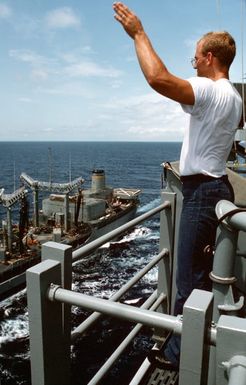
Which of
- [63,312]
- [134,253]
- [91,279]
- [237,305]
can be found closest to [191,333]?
[63,312]

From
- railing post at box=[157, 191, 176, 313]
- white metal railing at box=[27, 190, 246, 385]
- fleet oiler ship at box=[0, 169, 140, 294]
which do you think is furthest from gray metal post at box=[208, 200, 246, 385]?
fleet oiler ship at box=[0, 169, 140, 294]

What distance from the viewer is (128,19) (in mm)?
2551

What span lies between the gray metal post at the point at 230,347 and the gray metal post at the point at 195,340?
0.09 meters

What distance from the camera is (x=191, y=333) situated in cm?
141

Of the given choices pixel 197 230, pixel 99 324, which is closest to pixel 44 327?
pixel 197 230

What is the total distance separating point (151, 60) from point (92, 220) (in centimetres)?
4089

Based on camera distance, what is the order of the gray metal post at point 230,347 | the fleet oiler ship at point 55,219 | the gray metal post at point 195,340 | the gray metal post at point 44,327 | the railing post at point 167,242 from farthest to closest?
the fleet oiler ship at point 55,219
the railing post at point 167,242
the gray metal post at point 44,327
the gray metal post at point 195,340
the gray metal post at point 230,347

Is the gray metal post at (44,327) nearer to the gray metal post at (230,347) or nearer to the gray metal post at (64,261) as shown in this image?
the gray metal post at (64,261)

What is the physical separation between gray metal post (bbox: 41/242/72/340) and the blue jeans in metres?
1.28

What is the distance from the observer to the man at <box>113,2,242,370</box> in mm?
2521

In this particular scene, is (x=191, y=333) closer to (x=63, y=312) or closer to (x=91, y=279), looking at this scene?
(x=63, y=312)

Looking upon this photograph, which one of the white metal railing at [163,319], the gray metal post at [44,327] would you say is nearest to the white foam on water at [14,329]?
the white metal railing at [163,319]

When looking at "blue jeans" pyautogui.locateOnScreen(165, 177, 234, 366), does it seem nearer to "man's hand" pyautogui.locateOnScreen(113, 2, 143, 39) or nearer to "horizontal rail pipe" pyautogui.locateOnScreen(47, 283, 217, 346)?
"man's hand" pyautogui.locateOnScreen(113, 2, 143, 39)

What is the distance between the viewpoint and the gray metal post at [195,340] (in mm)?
1396
